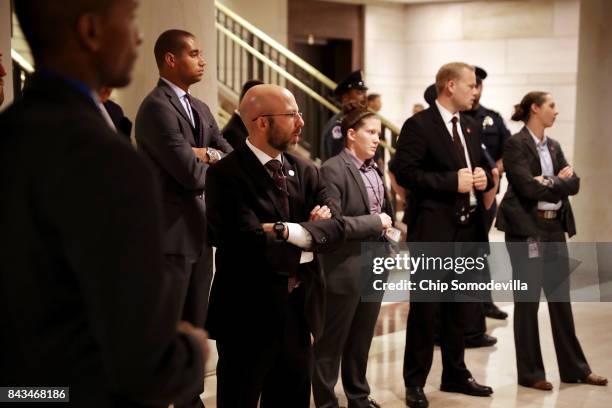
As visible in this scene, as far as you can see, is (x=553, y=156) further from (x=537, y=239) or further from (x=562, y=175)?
(x=537, y=239)

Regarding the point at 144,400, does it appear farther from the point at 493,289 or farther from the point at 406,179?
the point at 493,289

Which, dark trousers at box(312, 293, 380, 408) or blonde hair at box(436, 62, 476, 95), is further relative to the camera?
blonde hair at box(436, 62, 476, 95)

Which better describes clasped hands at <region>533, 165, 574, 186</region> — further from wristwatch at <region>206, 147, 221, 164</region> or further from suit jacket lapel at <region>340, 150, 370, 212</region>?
wristwatch at <region>206, 147, 221, 164</region>

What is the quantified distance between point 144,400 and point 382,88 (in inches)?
495

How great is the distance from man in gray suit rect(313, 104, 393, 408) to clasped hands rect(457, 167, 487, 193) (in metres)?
0.42

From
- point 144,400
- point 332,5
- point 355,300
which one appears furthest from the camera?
point 332,5

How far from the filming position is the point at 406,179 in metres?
5.08

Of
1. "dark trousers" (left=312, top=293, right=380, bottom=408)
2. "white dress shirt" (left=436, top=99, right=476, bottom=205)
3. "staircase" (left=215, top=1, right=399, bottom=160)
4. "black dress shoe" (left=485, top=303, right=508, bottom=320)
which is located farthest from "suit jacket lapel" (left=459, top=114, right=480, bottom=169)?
"staircase" (left=215, top=1, right=399, bottom=160)

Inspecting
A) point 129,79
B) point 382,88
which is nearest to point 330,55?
point 382,88

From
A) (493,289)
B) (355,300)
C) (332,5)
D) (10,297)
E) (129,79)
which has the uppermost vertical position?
(332,5)

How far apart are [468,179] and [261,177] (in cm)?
172

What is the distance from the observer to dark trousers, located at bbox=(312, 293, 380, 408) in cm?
466

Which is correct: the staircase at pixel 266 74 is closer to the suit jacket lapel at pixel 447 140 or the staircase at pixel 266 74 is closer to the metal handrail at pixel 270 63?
the metal handrail at pixel 270 63

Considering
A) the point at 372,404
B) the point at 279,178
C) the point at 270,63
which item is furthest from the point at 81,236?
the point at 270,63
